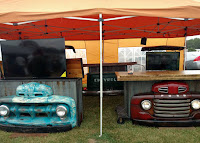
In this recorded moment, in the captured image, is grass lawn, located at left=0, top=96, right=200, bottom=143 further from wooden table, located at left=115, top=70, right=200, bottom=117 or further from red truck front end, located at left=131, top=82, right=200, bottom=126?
wooden table, located at left=115, top=70, right=200, bottom=117

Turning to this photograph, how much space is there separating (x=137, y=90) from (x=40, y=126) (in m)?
1.75

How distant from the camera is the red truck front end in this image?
2.36 metres

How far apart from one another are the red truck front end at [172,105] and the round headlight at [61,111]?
1.29 meters

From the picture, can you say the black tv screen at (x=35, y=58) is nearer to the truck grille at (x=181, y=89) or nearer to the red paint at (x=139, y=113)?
the red paint at (x=139, y=113)

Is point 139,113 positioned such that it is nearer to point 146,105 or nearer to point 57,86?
point 146,105

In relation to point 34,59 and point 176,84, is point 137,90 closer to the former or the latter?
point 176,84

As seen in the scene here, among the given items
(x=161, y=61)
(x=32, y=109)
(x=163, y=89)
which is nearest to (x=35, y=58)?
(x=32, y=109)

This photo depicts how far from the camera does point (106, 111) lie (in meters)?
3.36

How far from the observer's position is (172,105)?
2.35 m

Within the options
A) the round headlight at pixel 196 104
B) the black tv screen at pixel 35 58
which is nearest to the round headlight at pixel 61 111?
the black tv screen at pixel 35 58

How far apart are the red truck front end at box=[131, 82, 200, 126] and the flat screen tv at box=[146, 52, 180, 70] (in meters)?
2.78

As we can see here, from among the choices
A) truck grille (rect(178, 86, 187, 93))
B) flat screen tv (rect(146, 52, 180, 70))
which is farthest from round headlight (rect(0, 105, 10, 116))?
flat screen tv (rect(146, 52, 180, 70))

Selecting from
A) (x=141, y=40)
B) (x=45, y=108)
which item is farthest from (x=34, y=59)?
(x=141, y=40)

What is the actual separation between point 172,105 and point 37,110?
2218 millimetres
